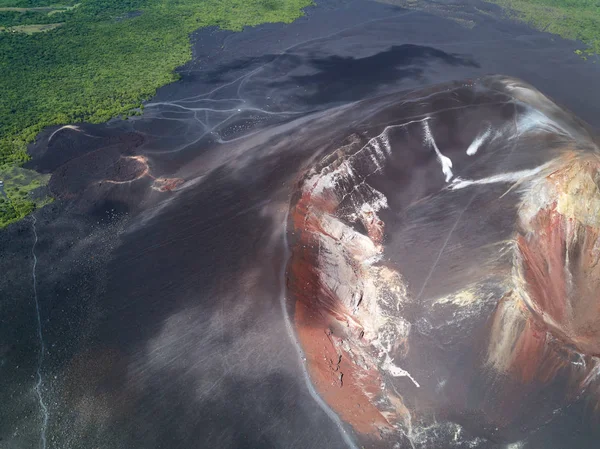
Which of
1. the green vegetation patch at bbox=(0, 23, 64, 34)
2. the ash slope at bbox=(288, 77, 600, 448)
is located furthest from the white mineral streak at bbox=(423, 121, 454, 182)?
the green vegetation patch at bbox=(0, 23, 64, 34)

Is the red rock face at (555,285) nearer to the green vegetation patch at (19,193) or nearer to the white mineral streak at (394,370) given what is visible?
the white mineral streak at (394,370)

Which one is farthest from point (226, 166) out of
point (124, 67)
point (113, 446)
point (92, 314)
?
point (124, 67)

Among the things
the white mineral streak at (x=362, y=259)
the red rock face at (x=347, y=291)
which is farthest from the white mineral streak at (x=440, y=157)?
the red rock face at (x=347, y=291)

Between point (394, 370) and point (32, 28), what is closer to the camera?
point (394, 370)

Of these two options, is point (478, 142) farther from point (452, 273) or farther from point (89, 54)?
point (89, 54)

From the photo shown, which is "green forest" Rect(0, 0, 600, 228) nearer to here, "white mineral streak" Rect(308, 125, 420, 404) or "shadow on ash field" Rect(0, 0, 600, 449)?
"shadow on ash field" Rect(0, 0, 600, 449)

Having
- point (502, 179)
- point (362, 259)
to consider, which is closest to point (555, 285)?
point (502, 179)

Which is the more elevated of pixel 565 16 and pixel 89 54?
pixel 565 16
